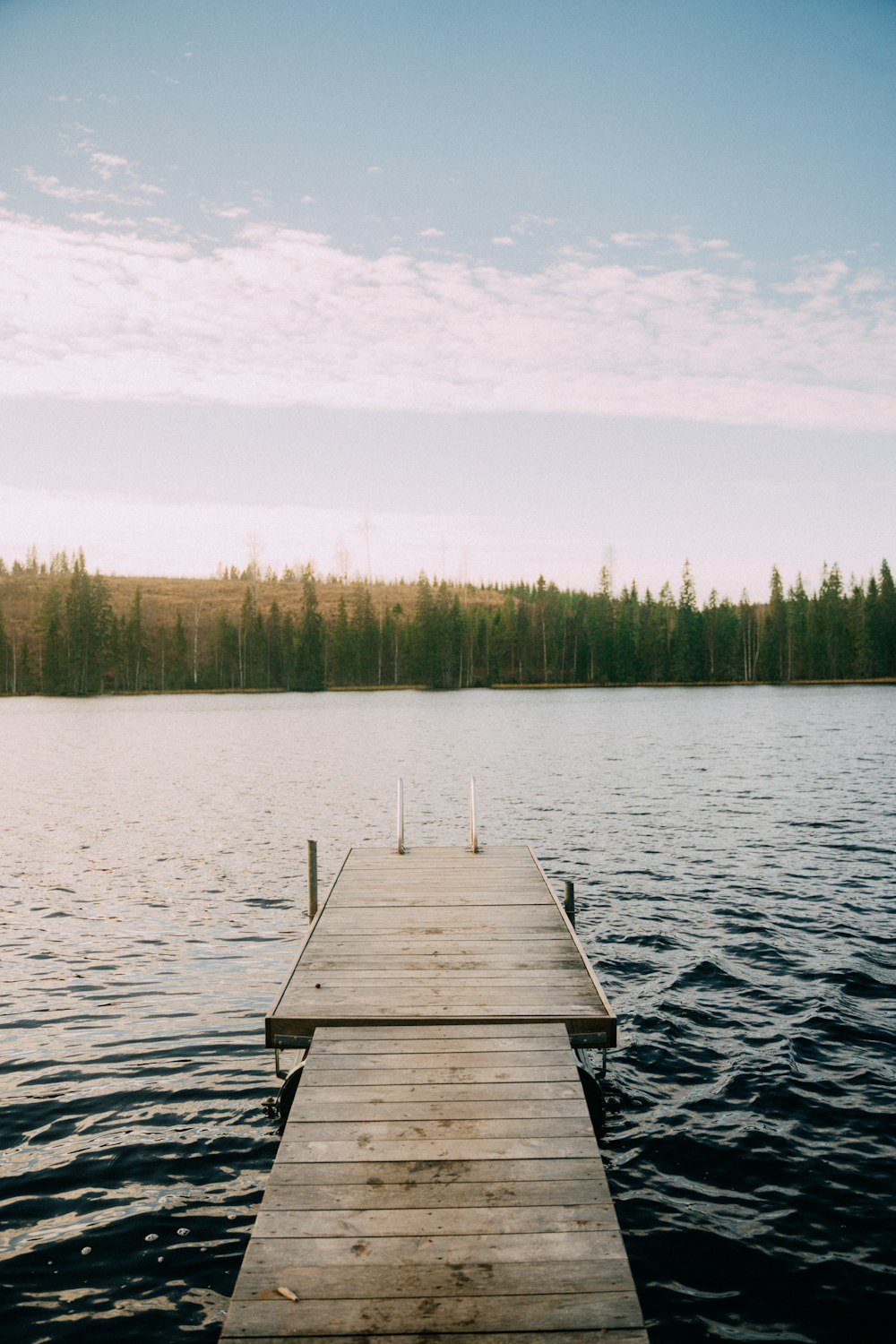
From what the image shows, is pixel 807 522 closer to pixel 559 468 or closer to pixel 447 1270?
pixel 559 468

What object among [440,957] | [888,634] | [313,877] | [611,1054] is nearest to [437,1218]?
[440,957]

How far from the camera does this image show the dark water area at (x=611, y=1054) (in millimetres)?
5492

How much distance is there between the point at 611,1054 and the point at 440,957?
241cm

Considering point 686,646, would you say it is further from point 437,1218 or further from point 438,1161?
point 437,1218

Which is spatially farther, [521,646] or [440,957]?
[521,646]

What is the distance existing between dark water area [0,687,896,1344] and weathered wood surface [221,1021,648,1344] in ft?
4.26

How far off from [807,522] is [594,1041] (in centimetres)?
9194

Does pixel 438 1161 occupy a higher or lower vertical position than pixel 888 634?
lower

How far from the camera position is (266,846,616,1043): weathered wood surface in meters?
7.07

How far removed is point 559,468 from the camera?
327 ft

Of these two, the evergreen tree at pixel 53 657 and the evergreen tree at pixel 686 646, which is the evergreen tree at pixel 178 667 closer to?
the evergreen tree at pixel 53 657

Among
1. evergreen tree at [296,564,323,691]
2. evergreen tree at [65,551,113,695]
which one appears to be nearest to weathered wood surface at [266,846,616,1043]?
evergreen tree at [65,551,113,695]

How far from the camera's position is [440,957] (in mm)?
8695

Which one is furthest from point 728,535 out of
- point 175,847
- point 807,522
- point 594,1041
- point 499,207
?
point 594,1041
